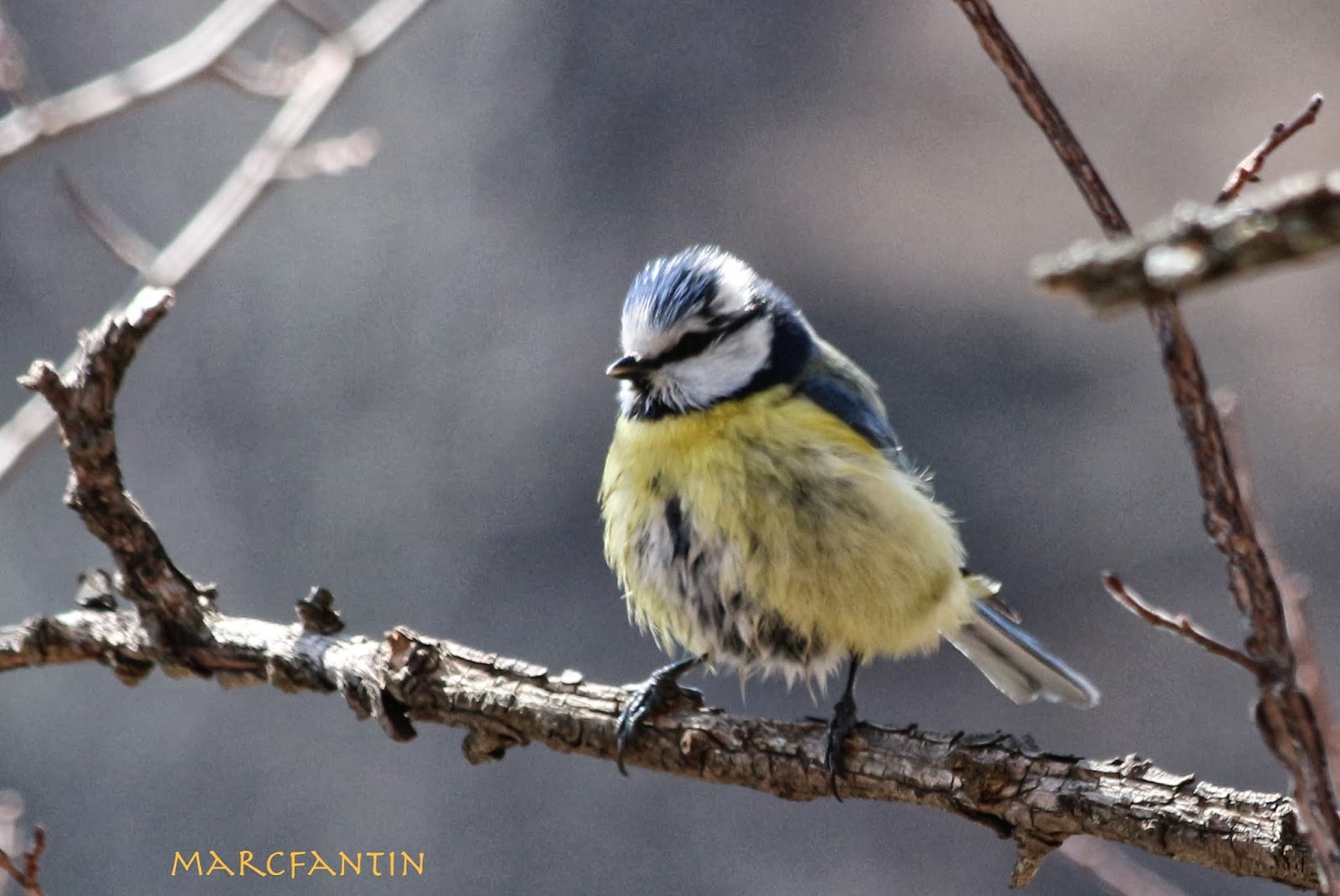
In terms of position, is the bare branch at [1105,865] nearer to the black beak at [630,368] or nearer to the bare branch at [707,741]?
the bare branch at [707,741]

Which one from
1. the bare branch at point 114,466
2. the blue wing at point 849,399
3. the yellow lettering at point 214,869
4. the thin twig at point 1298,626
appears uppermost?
the blue wing at point 849,399

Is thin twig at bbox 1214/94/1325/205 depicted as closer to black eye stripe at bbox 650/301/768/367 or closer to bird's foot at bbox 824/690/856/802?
bird's foot at bbox 824/690/856/802

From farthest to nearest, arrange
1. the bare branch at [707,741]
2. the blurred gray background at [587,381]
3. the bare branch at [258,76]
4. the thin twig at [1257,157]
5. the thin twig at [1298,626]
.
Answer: the blurred gray background at [587,381] → the bare branch at [258,76] → the bare branch at [707,741] → the thin twig at [1257,157] → the thin twig at [1298,626]

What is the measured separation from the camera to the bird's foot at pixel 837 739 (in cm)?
181

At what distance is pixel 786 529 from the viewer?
204 centimetres

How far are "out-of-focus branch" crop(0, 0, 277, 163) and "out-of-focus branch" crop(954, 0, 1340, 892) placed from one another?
1.28m

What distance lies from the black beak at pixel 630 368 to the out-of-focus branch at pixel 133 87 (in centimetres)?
77

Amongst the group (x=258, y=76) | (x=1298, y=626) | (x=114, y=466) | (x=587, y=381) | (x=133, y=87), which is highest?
(x=587, y=381)

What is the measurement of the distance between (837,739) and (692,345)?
2.47 ft

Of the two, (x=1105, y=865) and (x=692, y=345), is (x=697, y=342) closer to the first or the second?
(x=692, y=345)

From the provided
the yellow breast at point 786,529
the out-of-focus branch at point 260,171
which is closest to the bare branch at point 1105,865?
the yellow breast at point 786,529

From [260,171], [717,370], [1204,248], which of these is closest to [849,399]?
[717,370]

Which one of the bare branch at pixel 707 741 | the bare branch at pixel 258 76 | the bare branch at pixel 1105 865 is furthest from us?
the bare branch at pixel 258 76

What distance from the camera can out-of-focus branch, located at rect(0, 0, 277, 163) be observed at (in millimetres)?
1721
